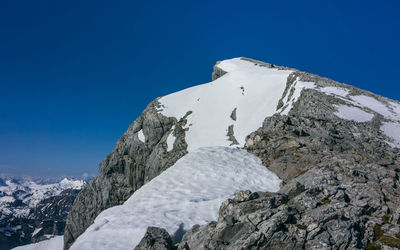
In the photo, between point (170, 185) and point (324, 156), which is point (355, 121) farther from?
point (170, 185)

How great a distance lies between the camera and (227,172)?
819 inches

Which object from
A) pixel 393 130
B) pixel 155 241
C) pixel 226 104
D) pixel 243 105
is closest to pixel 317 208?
pixel 155 241

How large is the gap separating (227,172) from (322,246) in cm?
1197

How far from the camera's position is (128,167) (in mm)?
59406

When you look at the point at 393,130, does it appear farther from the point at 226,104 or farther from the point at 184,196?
the point at 226,104

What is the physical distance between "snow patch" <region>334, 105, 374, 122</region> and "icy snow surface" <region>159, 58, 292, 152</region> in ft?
50.6

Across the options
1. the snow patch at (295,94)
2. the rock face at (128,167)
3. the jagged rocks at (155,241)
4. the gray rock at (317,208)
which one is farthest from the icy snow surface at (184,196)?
the rock face at (128,167)

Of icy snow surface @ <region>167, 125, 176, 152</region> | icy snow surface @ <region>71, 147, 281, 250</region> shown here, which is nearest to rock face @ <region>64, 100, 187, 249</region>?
icy snow surface @ <region>167, 125, 176, 152</region>

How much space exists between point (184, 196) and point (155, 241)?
6.30 meters

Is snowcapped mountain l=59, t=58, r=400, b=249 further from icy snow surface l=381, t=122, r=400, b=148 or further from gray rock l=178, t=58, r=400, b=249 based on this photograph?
icy snow surface l=381, t=122, r=400, b=148

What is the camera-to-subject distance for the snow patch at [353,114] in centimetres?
3303

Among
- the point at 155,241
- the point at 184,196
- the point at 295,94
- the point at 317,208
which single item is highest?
Answer: the point at 295,94

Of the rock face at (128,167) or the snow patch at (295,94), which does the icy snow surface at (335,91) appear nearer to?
the snow patch at (295,94)

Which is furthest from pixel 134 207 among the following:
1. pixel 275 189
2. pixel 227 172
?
pixel 275 189
